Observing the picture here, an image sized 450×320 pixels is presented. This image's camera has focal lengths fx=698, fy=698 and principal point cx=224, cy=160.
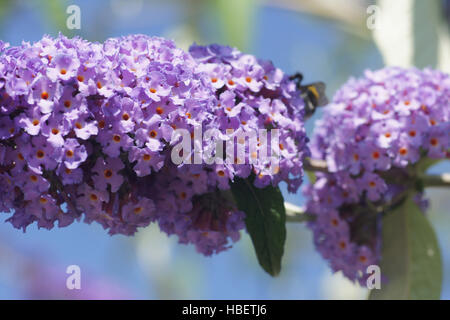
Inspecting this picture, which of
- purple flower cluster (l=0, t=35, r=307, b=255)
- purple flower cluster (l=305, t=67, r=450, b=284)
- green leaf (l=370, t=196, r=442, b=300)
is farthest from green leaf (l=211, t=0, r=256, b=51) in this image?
purple flower cluster (l=0, t=35, r=307, b=255)

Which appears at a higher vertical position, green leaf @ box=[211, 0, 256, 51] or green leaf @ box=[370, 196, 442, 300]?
green leaf @ box=[211, 0, 256, 51]

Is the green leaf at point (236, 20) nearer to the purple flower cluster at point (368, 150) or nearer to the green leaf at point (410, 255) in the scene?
the purple flower cluster at point (368, 150)

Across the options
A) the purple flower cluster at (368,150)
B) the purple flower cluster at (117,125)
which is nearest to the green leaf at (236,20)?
the purple flower cluster at (368,150)

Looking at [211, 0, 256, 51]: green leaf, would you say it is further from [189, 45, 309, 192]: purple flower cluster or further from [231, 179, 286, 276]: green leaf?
[231, 179, 286, 276]: green leaf

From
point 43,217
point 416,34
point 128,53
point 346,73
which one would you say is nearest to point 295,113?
point 128,53

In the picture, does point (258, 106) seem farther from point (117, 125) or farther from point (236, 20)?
point (236, 20)

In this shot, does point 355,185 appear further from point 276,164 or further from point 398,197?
point 276,164
